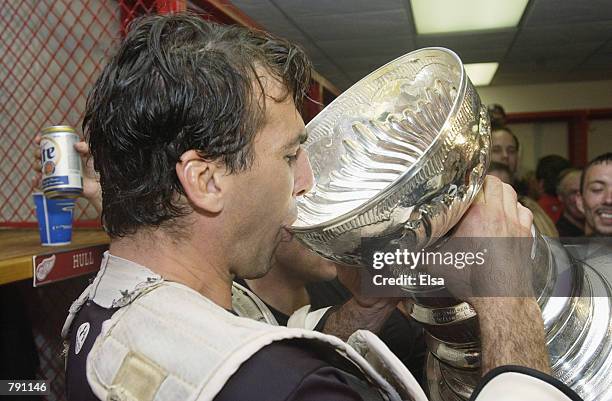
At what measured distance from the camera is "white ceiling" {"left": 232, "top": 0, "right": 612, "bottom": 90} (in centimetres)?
239

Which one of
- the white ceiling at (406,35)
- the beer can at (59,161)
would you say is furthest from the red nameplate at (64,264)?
the white ceiling at (406,35)

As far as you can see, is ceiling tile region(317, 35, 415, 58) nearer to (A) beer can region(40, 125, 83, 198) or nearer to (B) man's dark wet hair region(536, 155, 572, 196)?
(B) man's dark wet hair region(536, 155, 572, 196)

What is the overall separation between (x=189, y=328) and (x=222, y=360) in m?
0.04

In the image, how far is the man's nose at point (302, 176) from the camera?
559mm

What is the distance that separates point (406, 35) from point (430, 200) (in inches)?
111

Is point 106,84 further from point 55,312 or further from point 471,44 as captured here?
point 471,44

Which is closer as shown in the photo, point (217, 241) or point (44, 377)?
point (217, 241)

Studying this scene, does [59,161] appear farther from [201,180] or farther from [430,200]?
[430,200]

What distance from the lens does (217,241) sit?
1.73 feet

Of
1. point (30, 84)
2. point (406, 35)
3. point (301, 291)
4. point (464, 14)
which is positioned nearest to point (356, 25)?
point (406, 35)

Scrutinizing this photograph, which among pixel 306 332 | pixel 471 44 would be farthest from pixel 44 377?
pixel 471 44

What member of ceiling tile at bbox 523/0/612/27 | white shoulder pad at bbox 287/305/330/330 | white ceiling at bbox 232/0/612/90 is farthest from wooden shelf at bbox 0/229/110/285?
ceiling tile at bbox 523/0/612/27

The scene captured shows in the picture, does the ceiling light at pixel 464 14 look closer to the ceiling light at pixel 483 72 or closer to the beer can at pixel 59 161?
the ceiling light at pixel 483 72

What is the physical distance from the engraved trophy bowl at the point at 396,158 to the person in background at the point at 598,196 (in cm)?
137
